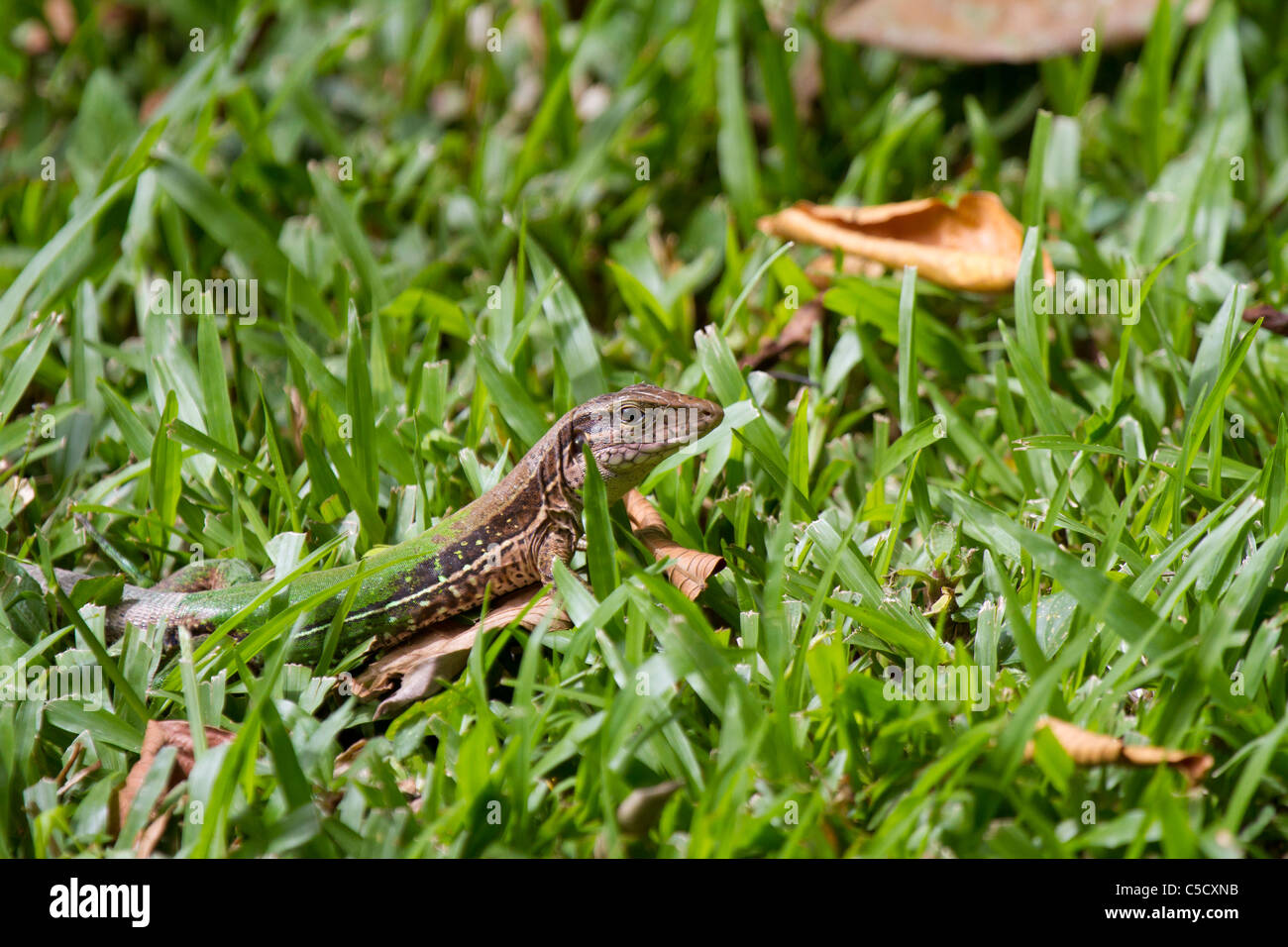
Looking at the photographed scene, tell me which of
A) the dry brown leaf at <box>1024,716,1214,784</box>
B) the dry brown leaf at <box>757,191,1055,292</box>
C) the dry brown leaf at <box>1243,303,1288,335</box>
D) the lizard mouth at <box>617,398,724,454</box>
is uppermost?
the dry brown leaf at <box>757,191,1055,292</box>

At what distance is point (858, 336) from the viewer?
13.3ft

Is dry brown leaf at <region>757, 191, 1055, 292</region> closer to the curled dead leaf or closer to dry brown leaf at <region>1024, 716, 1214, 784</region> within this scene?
dry brown leaf at <region>1024, 716, 1214, 784</region>

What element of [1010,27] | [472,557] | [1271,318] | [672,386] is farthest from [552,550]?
[1010,27]

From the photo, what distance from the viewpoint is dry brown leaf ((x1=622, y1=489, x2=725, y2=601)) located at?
3166 mm

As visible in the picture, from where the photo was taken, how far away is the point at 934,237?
437cm

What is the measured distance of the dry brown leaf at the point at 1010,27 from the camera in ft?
16.6

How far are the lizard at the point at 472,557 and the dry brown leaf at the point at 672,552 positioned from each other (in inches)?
5.3

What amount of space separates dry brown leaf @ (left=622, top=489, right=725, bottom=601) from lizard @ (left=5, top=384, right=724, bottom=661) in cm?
13

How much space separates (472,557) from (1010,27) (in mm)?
3562

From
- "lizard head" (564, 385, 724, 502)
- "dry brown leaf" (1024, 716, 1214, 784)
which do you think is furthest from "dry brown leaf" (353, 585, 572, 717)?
"dry brown leaf" (1024, 716, 1214, 784)

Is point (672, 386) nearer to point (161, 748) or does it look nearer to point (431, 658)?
point (431, 658)

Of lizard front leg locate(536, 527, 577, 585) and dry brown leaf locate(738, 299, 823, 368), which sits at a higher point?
dry brown leaf locate(738, 299, 823, 368)

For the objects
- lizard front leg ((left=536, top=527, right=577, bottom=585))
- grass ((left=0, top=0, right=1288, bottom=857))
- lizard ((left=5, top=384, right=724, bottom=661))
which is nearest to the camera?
grass ((left=0, top=0, right=1288, bottom=857))

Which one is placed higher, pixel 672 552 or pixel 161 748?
pixel 672 552
